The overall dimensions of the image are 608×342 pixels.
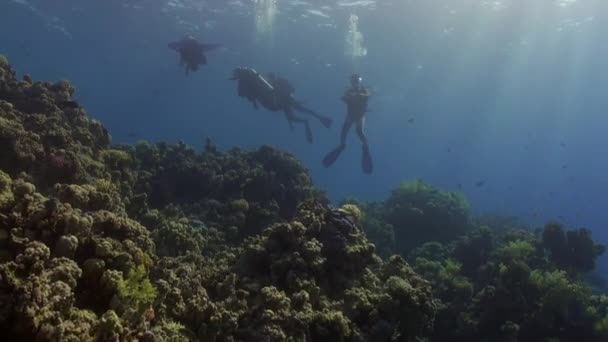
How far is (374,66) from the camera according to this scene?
46.3 meters

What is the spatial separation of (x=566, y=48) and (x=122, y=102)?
79629mm

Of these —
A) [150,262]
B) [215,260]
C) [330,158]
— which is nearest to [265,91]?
[330,158]

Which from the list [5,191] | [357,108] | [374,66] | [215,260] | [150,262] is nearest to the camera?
[150,262]

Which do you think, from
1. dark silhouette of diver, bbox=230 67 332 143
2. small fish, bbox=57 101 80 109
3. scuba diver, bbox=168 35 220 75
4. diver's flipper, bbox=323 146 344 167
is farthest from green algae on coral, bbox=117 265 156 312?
diver's flipper, bbox=323 146 344 167

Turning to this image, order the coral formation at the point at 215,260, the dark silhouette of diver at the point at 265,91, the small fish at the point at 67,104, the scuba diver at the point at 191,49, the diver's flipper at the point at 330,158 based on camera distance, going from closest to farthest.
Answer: the coral formation at the point at 215,260 → the small fish at the point at 67,104 → the scuba diver at the point at 191,49 → the dark silhouette of diver at the point at 265,91 → the diver's flipper at the point at 330,158

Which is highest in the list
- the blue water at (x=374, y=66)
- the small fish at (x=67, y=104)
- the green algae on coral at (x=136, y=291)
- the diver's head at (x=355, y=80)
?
the green algae on coral at (x=136, y=291)

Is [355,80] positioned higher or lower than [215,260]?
lower

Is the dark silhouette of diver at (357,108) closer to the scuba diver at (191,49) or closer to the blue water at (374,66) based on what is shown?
the scuba diver at (191,49)

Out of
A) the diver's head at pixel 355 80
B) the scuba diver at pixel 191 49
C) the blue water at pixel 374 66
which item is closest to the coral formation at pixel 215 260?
the scuba diver at pixel 191 49

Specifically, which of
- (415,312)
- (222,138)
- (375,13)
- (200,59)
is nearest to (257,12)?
(375,13)

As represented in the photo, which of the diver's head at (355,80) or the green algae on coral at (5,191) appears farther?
the diver's head at (355,80)

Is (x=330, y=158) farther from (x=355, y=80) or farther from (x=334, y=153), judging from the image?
(x=355, y=80)

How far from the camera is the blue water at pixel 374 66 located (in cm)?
3438

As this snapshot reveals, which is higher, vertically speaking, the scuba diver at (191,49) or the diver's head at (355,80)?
the scuba diver at (191,49)
